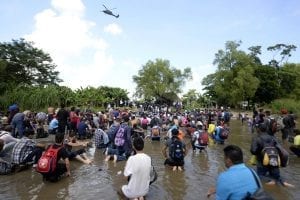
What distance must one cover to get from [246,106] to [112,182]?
64.2 meters

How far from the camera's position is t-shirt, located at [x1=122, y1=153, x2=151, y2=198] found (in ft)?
22.6

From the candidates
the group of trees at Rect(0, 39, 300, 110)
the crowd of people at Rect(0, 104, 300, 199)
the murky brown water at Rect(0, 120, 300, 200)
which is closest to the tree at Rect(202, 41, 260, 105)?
the group of trees at Rect(0, 39, 300, 110)

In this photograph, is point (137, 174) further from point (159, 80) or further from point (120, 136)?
point (159, 80)

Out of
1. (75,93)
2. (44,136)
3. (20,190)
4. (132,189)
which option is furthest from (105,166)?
(75,93)

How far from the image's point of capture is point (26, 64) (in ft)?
201

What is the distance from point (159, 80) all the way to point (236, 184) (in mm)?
75116

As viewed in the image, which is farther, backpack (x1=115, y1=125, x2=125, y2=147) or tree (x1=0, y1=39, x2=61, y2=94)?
tree (x1=0, y1=39, x2=61, y2=94)

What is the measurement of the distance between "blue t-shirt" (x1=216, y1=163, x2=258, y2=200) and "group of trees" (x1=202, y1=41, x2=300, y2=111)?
197 feet

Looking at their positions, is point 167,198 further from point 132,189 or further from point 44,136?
point 44,136

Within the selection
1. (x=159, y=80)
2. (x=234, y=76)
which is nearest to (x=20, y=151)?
(x=234, y=76)

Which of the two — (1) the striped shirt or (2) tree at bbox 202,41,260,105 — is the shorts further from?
(2) tree at bbox 202,41,260,105

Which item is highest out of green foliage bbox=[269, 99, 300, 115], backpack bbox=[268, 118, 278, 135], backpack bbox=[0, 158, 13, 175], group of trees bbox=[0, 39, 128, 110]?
group of trees bbox=[0, 39, 128, 110]

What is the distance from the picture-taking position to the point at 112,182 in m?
9.60

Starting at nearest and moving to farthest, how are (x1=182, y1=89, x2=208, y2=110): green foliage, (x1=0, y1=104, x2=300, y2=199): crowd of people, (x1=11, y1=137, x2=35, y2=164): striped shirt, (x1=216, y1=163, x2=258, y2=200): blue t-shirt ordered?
(x1=216, y1=163, x2=258, y2=200): blue t-shirt
(x1=0, y1=104, x2=300, y2=199): crowd of people
(x1=11, y1=137, x2=35, y2=164): striped shirt
(x1=182, y1=89, x2=208, y2=110): green foliage
